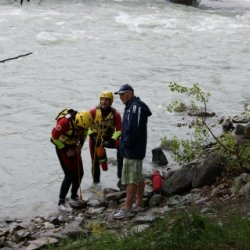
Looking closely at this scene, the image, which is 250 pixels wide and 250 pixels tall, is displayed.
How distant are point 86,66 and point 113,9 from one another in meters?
9.97

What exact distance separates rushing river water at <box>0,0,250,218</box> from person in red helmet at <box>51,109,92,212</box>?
399 mm

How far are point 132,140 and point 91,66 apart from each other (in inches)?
496

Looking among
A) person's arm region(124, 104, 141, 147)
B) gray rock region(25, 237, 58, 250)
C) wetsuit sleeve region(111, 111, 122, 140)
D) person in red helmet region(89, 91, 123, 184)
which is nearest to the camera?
gray rock region(25, 237, 58, 250)

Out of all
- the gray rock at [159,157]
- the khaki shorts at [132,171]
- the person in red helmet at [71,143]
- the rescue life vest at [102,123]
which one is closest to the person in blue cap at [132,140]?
the khaki shorts at [132,171]

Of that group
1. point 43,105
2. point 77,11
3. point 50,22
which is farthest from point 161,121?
point 77,11

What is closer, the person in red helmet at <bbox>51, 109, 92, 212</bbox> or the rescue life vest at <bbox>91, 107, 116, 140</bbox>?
the person in red helmet at <bbox>51, 109, 92, 212</bbox>

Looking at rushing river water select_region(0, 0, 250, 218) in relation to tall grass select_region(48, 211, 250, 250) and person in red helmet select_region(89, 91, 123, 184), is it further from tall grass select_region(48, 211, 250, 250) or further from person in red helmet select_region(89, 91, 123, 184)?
tall grass select_region(48, 211, 250, 250)

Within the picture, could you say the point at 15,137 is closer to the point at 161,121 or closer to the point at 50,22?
the point at 161,121

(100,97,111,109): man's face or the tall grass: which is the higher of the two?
(100,97,111,109): man's face

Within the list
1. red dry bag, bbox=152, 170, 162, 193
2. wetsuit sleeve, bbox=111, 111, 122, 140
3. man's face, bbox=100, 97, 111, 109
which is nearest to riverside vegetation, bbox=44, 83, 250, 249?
red dry bag, bbox=152, 170, 162, 193

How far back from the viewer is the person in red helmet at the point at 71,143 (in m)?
8.62

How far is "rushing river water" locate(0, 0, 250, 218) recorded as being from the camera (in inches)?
448

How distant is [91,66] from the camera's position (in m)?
20.2

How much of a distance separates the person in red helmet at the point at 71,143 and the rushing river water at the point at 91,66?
0.40 meters
